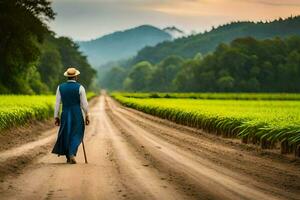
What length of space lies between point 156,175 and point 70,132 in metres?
3.35

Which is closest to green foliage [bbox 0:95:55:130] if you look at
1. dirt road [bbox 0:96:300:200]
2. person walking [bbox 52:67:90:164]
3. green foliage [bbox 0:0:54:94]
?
dirt road [bbox 0:96:300:200]

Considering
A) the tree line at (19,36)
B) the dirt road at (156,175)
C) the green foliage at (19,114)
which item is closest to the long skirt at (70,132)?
the dirt road at (156,175)

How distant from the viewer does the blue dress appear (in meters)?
13.6

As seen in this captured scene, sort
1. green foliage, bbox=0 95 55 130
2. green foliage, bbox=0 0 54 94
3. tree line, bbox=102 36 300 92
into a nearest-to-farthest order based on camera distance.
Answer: green foliage, bbox=0 95 55 130
green foliage, bbox=0 0 54 94
tree line, bbox=102 36 300 92

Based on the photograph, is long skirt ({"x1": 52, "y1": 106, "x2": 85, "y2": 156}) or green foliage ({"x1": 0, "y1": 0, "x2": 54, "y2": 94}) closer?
long skirt ({"x1": 52, "y1": 106, "x2": 85, "y2": 156})

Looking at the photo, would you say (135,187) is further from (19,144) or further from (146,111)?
(146,111)

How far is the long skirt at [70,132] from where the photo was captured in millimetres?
13594

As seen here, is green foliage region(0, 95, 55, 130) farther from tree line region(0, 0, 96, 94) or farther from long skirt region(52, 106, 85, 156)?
tree line region(0, 0, 96, 94)

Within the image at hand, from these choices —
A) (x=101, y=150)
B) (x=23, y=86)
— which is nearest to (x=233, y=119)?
(x=101, y=150)

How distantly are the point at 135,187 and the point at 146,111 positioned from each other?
40.5 metres

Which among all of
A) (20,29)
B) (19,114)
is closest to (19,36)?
(20,29)

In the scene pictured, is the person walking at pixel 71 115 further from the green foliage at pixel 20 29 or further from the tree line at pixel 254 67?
the tree line at pixel 254 67

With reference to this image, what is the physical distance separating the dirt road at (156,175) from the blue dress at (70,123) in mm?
414

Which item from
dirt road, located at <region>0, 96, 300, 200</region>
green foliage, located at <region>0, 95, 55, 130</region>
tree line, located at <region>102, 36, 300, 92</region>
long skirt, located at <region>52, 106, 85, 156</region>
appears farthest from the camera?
tree line, located at <region>102, 36, 300, 92</region>
